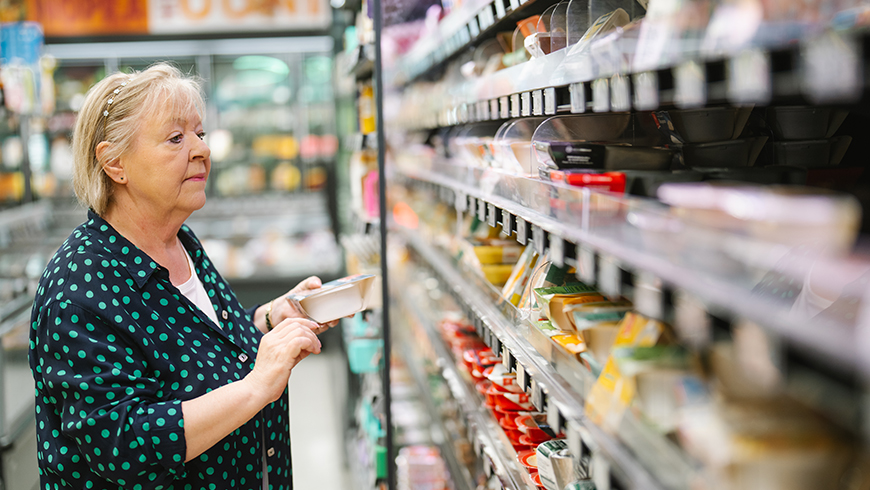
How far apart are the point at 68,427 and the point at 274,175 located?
17.1 ft

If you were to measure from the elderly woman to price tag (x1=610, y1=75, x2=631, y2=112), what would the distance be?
32.9 inches

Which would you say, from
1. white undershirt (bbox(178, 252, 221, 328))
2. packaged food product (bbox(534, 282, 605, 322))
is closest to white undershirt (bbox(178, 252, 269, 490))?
white undershirt (bbox(178, 252, 221, 328))

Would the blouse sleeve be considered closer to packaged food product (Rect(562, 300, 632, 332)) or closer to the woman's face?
the woman's face

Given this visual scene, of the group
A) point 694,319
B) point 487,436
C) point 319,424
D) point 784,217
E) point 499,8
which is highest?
point 499,8

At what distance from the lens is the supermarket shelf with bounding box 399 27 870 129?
0.54m

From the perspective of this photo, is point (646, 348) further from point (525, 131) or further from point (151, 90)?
point (151, 90)

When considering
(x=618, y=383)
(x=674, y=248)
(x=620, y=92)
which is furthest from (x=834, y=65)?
(x=618, y=383)

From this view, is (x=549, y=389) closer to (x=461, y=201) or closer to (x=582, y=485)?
(x=582, y=485)

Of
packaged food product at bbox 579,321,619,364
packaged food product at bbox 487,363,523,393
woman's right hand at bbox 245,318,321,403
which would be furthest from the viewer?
packaged food product at bbox 487,363,523,393

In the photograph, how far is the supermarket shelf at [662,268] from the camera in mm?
531

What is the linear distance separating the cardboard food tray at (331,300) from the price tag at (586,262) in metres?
0.93

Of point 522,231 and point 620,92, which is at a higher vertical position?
point 620,92

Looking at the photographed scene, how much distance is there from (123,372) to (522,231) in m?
0.83

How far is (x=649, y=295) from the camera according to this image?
817 mm
